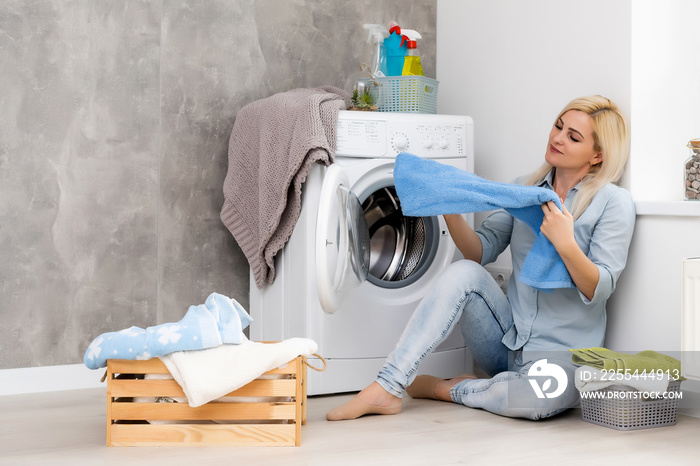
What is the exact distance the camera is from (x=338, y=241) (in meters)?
2.00

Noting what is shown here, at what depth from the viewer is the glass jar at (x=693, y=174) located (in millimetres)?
2084

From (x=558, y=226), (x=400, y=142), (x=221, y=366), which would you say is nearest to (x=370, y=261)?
(x=400, y=142)

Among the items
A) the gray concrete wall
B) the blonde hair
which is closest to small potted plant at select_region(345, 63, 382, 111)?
the gray concrete wall

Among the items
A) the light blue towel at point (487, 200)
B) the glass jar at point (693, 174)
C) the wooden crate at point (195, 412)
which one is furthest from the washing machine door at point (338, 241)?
the glass jar at point (693, 174)

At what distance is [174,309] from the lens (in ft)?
8.50

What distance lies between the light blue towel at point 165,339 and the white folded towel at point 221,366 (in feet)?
0.07

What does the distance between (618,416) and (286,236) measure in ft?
3.51

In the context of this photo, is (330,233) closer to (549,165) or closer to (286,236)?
(286,236)

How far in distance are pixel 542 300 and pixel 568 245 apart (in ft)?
0.83

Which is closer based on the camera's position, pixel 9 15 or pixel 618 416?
pixel 618 416

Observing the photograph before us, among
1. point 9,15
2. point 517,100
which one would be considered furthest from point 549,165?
point 9,15

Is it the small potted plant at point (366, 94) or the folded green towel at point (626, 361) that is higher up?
the small potted plant at point (366, 94)

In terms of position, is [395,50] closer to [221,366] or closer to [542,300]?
[542,300]

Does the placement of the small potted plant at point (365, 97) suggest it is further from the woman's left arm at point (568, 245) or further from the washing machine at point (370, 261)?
the woman's left arm at point (568, 245)
